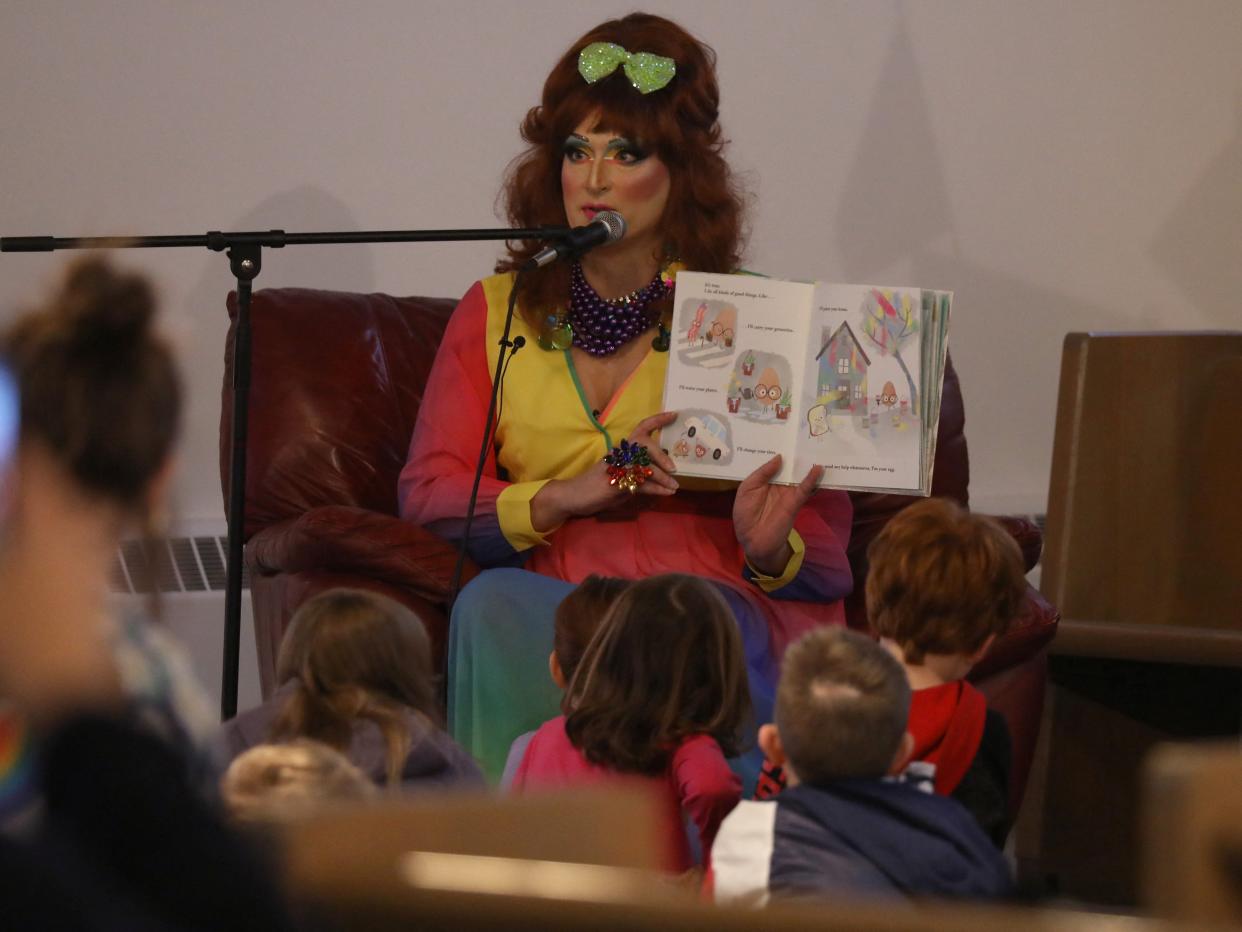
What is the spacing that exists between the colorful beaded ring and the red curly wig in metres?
0.35

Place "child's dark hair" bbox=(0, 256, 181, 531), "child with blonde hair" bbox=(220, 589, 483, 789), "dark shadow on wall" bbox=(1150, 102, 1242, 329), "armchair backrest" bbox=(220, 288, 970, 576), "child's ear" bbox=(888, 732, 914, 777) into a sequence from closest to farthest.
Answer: "child's dark hair" bbox=(0, 256, 181, 531) < "child's ear" bbox=(888, 732, 914, 777) < "child with blonde hair" bbox=(220, 589, 483, 789) < "armchair backrest" bbox=(220, 288, 970, 576) < "dark shadow on wall" bbox=(1150, 102, 1242, 329)

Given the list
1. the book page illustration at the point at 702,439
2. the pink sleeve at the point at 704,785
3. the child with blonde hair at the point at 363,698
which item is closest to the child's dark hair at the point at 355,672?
the child with blonde hair at the point at 363,698

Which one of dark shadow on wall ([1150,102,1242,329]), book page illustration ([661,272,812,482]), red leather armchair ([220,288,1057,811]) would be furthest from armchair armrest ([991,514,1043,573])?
dark shadow on wall ([1150,102,1242,329])

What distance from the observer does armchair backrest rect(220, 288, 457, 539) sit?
2949 mm

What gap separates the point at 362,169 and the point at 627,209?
1.41 m

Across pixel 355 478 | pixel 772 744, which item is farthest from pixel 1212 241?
pixel 772 744

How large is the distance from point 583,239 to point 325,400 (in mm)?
718

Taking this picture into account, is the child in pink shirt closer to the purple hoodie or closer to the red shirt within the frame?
the red shirt

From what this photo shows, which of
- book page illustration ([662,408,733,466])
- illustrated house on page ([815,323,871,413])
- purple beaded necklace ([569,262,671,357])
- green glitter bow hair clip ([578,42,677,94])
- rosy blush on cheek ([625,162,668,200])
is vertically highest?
green glitter bow hair clip ([578,42,677,94])

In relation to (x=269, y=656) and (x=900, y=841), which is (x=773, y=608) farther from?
(x=900, y=841)

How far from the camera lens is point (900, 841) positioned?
1.58m

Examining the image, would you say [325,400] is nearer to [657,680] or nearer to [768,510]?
[768,510]

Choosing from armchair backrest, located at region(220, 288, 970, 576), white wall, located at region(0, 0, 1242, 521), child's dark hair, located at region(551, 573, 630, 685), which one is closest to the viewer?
child's dark hair, located at region(551, 573, 630, 685)

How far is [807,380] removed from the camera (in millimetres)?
2592
